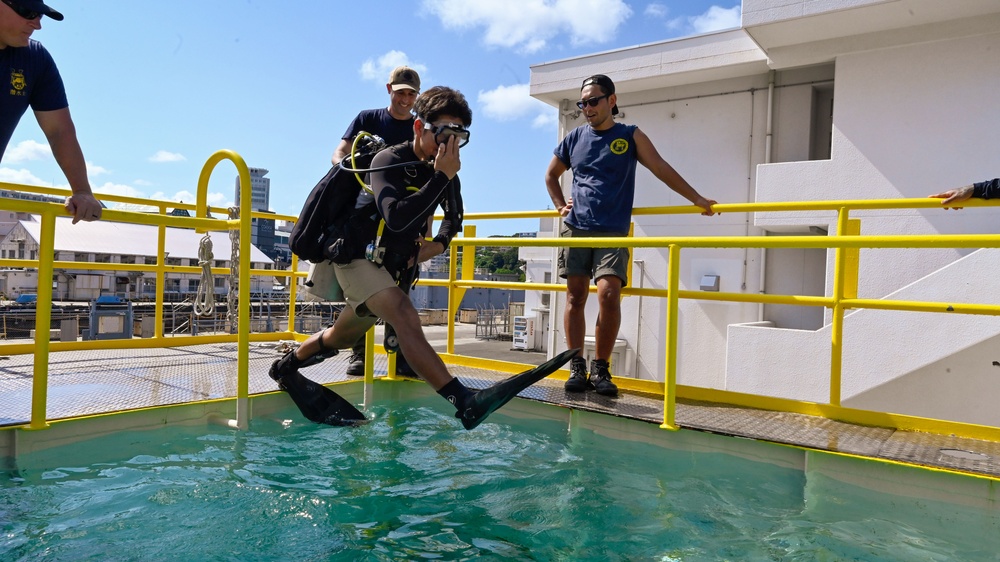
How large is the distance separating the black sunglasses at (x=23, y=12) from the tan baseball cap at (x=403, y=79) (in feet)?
7.08

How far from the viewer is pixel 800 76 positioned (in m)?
10.3

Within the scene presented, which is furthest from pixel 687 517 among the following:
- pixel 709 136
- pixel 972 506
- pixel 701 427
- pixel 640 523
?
pixel 709 136

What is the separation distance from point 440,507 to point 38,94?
2.40 m

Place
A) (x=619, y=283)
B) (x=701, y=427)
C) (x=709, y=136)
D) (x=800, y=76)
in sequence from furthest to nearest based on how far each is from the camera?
(x=709, y=136) → (x=800, y=76) → (x=619, y=283) → (x=701, y=427)

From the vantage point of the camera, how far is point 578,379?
Result: 12.0ft

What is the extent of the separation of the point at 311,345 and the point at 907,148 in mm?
9259

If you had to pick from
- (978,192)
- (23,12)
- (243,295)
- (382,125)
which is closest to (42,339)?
(243,295)

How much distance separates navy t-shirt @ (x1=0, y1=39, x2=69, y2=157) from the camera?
2.46 meters

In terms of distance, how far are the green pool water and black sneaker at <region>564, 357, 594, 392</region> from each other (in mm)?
672

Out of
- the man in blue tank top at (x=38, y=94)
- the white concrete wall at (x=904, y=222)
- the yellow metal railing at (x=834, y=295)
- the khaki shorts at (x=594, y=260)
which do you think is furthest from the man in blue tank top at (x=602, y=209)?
the white concrete wall at (x=904, y=222)

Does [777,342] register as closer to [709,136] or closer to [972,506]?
[709,136]

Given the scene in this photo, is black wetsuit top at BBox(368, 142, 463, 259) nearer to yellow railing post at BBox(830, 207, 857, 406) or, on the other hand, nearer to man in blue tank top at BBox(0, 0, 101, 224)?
man in blue tank top at BBox(0, 0, 101, 224)

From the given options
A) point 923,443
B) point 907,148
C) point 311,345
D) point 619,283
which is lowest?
point 923,443

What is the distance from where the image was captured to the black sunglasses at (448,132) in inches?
99.3
